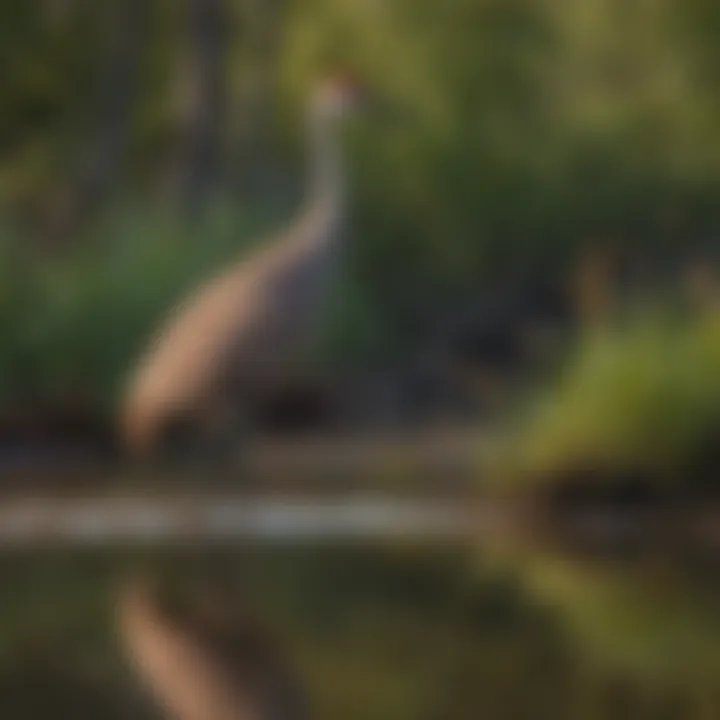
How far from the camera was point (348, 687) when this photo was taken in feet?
9.62

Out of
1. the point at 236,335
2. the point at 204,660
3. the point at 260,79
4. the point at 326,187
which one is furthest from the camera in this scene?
the point at 260,79

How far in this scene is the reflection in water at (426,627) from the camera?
9.43ft

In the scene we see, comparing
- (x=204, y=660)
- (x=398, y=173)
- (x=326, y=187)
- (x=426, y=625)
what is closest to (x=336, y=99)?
(x=326, y=187)

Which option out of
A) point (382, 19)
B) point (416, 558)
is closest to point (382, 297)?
point (382, 19)

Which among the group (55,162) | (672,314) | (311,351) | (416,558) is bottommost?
(416,558)

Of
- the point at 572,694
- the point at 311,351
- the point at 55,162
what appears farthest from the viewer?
the point at 55,162

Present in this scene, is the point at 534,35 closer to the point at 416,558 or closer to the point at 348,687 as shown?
the point at 416,558

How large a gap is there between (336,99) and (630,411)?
186 centimetres

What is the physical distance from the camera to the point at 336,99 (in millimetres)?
6395

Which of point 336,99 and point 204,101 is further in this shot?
point 204,101

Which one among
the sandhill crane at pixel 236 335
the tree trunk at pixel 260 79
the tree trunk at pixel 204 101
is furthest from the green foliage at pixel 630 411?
the tree trunk at pixel 260 79

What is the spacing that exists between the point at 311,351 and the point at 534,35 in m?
1.66

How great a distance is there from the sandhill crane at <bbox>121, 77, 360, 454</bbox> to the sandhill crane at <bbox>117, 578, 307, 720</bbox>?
1803 millimetres

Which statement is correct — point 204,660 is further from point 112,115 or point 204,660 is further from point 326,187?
point 112,115
